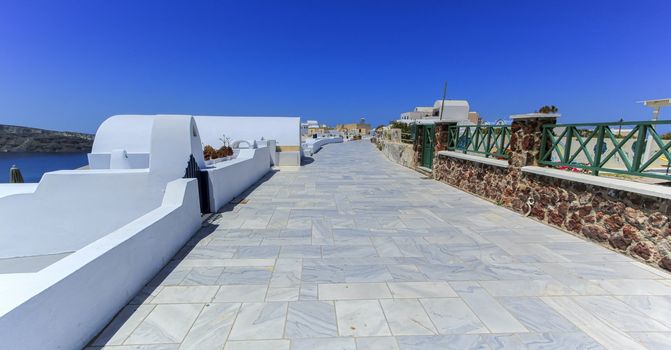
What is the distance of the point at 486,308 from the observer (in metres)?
2.56

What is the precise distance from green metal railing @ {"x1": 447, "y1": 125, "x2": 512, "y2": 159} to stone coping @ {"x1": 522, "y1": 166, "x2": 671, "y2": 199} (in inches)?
63.3

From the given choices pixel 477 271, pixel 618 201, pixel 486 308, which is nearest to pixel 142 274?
pixel 486 308

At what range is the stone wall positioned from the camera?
132 inches

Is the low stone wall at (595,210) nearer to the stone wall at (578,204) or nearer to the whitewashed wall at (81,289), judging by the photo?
the stone wall at (578,204)

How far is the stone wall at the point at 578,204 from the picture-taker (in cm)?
335

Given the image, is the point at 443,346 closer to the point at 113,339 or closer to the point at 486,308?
the point at 486,308

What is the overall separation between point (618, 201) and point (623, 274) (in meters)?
1.04

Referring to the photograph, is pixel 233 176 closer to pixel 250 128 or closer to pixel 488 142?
pixel 488 142

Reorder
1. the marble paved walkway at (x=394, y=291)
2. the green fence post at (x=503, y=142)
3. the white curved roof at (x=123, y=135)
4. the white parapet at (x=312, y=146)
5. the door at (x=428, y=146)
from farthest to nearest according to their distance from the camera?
1. the white parapet at (x=312, y=146)
2. the white curved roof at (x=123, y=135)
3. the door at (x=428, y=146)
4. the green fence post at (x=503, y=142)
5. the marble paved walkway at (x=394, y=291)

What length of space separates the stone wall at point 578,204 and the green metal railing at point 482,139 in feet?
1.78

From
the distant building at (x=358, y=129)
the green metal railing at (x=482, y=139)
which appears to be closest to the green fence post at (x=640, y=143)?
the green metal railing at (x=482, y=139)

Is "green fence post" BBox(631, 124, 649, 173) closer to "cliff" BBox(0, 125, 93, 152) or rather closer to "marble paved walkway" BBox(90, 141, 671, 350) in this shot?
"marble paved walkway" BBox(90, 141, 671, 350)

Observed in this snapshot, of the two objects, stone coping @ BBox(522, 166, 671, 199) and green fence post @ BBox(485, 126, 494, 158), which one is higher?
green fence post @ BBox(485, 126, 494, 158)

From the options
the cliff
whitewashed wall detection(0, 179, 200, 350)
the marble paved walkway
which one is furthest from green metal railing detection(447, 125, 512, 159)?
the cliff
